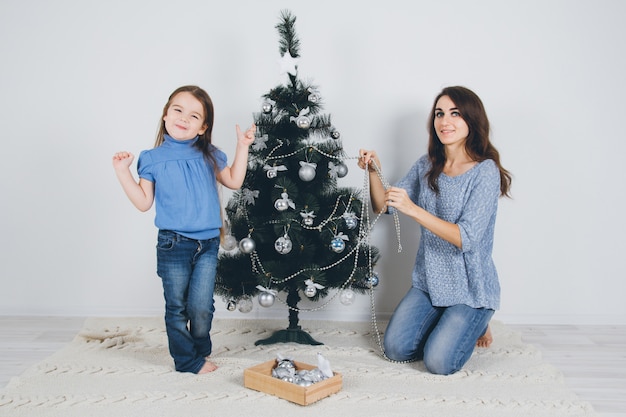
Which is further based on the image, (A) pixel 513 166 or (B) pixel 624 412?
(A) pixel 513 166

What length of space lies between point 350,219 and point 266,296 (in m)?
0.42

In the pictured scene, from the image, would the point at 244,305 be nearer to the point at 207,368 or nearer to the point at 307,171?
the point at 207,368

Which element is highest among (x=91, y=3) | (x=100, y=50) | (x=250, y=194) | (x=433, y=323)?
(x=91, y=3)

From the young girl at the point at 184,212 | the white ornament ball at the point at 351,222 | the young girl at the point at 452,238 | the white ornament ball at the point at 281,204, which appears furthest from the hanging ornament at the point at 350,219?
the young girl at the point at 184,212

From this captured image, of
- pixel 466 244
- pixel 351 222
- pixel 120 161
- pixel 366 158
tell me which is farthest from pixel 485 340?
pixel 120 161

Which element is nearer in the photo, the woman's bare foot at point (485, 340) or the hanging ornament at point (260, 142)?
the hanging ornament at point (260, 142)

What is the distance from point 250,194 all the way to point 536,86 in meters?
1.37

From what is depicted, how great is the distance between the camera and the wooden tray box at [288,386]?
1.72m

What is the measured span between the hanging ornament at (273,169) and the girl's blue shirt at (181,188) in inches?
9.0

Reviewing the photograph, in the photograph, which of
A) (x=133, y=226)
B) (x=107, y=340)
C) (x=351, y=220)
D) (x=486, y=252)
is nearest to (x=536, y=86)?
(x=486, y=252)

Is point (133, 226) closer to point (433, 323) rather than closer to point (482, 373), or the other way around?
point (433, 323)

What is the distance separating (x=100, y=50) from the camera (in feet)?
8.80

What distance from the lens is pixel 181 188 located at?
197 cm

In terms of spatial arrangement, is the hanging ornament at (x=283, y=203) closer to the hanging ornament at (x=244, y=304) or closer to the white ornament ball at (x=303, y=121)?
the white ornament ball at (x=303, y=121)
